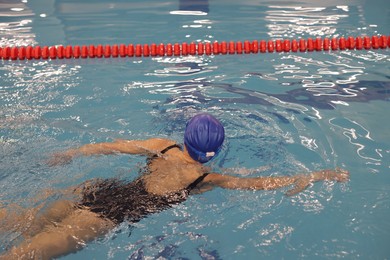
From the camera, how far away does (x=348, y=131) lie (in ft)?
14.8

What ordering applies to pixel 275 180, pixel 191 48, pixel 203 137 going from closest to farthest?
1. pixel 203 137
2. pixel 275 180
3. pixel 191 48

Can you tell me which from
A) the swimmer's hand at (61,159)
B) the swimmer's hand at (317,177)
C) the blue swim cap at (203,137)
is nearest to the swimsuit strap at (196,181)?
the blue swim cap at (203,137)

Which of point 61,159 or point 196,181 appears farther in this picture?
point 61,159

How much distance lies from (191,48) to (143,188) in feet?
10.3

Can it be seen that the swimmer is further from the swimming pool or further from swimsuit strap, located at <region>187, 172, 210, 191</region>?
the swimming pool

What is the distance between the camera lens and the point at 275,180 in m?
3.44

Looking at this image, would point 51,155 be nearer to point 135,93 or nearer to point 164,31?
point 135,93

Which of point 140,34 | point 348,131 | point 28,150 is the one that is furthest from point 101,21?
point 348,131

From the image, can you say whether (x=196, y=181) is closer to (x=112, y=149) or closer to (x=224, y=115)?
(x=112, y=149)

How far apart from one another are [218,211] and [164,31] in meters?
3.83

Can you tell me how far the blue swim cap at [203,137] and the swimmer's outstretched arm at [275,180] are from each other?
22cm

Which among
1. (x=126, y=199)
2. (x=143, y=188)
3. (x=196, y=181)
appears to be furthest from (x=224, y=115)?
(x=126, y=199)

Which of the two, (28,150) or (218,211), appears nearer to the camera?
(218,211)

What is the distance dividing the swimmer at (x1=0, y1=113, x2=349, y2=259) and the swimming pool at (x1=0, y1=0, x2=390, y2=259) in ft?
0.39
